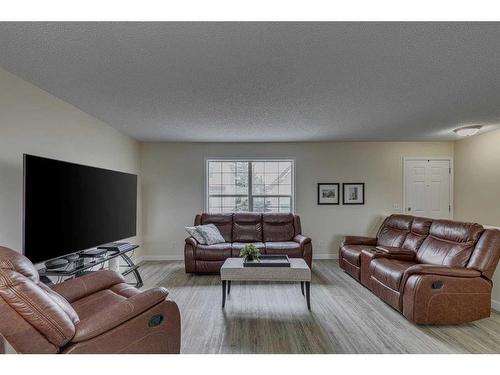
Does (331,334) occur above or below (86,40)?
Answer: below

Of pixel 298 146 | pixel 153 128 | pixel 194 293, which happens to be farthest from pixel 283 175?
pixel 194 293

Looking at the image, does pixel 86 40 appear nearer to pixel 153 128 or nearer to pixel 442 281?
pixel 153 128

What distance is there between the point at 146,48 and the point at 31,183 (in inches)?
56.3

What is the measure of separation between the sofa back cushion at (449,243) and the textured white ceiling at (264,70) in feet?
4.74

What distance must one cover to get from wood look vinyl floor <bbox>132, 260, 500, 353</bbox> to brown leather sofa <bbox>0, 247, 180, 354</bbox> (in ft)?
2.15

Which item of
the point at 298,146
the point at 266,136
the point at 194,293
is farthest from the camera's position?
the point at 298,146

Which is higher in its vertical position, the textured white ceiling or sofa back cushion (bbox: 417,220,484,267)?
the textured white ceiling

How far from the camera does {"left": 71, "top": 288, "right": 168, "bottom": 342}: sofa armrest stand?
1555mm

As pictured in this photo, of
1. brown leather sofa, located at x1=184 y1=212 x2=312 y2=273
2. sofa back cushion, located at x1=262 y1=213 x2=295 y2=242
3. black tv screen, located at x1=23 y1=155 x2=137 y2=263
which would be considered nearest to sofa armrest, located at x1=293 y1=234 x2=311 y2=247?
brown leather sofa, located at x1=184 y1=212 x2=312 y2=273

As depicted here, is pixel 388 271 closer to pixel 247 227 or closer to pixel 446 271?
pixel 446 271

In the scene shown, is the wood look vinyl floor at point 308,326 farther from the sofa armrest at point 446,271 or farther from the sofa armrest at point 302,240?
the sofa armrest at point 302,240

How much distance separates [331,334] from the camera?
264cm

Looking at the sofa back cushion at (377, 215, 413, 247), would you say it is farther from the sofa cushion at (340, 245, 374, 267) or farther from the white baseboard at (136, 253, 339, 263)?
the white baseboard at (136, 253, 339, 263)

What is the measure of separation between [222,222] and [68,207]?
292 cm
